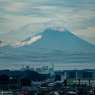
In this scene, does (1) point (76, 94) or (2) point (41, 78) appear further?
(2) point (41, 78)

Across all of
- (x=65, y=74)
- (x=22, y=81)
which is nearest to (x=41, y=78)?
(x=22, y=81)

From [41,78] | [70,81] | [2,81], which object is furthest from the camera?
[41,78]

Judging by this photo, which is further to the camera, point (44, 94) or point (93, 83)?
point (93, 83)

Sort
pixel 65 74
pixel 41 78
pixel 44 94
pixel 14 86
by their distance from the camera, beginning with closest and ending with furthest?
pixel 44 94, pixel 14 86, pixel 41 78, pixel 65 74

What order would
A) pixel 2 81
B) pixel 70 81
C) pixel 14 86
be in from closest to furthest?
pixel 14 86, pixel 2 81, pixel 70 81

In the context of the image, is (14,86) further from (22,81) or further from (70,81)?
(70,81)

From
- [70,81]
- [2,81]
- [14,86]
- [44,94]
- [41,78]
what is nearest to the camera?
[44,94]

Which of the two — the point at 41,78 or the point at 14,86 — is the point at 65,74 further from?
the point at 14,86

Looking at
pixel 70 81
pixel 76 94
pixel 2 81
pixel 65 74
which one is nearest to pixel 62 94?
pixel 76 94

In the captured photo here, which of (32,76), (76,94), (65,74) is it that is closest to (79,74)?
(65,74)
